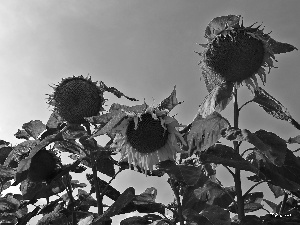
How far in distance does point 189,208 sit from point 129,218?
60 cm

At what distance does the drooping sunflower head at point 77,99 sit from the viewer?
16.5ft

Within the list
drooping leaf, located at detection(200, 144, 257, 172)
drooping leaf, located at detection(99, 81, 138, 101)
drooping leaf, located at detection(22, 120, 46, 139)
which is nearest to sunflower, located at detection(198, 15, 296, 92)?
drooping leaf, located at detection(200, 144, 257, 172)

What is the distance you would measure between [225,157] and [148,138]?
74 cm

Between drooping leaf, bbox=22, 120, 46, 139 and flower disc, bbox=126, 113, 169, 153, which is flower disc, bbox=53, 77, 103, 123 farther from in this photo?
flower disc, bbox=126, 113, 169, 153

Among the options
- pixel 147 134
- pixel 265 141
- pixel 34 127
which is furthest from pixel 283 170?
pixel 34 127

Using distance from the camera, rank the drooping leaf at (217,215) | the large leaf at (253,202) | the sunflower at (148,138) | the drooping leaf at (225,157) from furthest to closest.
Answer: the large leaf at (253,202)
the sunflower at (148,138)
the drooping leaf at (217,215)
the drooping leaf at (225,157)

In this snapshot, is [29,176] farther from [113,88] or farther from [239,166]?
[239,166]

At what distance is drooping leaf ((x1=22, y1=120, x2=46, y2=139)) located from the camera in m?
5.74

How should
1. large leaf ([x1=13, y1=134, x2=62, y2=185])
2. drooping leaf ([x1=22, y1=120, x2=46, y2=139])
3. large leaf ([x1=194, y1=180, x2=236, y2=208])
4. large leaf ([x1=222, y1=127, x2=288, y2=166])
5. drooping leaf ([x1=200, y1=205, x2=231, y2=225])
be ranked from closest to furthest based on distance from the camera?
large leaf ([x1=222, y1=127, x2=288, y2=166])
drooping leaf ([x1=200, y1=205, x2=231, y2=225])
large leaf ([x1=13, y1=134, x2=62, y2=185])
large leaf ([x1=194, y1=180, x2=236, y2=208])
drooping leaf ([x1=22, y1=120, x2=46, y2=139])

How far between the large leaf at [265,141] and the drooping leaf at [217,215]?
0.68 metres

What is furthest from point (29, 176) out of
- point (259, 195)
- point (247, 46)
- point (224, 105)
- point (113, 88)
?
point (259, 195)

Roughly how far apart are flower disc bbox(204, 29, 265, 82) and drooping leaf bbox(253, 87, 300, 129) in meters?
0.34

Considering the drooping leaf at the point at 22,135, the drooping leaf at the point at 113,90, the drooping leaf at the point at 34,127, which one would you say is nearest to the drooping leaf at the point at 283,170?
the drooping leaf at the point at 113,90

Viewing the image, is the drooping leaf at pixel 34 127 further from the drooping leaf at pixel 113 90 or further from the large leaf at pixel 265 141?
the large leaf at pixel 265 141
